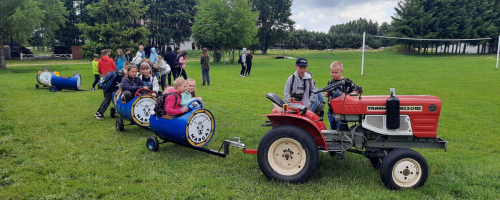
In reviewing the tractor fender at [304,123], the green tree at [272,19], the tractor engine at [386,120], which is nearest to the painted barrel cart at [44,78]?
the tractor fender at [304,123]

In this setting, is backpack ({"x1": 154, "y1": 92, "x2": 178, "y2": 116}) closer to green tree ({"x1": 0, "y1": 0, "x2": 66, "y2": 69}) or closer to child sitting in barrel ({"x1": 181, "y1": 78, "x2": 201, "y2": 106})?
child sitting in barrel ({"x1": 181, "y1": 78, "x2": 201, "y2": 106})

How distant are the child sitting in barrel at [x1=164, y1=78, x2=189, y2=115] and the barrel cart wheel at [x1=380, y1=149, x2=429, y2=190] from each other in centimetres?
341

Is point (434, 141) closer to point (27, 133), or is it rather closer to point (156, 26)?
point (27, 133)

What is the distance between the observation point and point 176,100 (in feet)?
19.8

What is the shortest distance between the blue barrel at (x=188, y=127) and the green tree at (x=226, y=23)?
102 ft

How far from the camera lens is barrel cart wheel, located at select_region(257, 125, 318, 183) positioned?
4.39 metres

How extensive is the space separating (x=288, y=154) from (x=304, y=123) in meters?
0.50

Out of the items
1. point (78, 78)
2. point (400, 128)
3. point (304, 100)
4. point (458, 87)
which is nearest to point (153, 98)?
point (304, 100)

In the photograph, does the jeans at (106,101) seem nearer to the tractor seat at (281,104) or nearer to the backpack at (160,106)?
the backpack at (160,106)

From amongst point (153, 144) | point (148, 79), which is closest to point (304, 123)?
point (153, 144)

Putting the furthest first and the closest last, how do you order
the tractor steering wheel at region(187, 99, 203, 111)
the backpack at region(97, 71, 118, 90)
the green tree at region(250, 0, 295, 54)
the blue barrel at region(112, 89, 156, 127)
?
the green tree at region(250, 0, 295, 54), the backpack at region(97, 71, 118, 90), the blue barrel at region(112, 89, 156, 127), the tractor steering wheel at region(187, 99, 203, 111)

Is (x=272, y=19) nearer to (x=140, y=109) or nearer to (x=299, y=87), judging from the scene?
(x=140, y=109)

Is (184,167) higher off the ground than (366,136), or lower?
lower

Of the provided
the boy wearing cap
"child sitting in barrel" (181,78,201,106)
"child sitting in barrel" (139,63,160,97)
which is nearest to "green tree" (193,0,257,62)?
"child sitting in barrel" (139,63,160,97)
